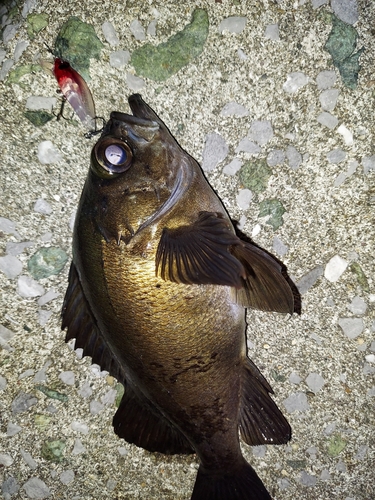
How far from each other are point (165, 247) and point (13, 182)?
101 cm

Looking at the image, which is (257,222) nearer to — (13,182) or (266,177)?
(266,177)

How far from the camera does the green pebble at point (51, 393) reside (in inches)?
92.7

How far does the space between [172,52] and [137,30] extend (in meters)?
0.19

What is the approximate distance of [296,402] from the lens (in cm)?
229

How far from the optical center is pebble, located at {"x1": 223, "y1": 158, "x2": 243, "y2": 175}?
81.5 inches

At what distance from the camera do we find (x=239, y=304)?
1778 mm

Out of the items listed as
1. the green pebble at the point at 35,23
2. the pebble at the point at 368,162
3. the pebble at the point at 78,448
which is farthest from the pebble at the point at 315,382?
the green pebble at the point at 35,23

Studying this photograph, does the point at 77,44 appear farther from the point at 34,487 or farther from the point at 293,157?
the point at 34,487

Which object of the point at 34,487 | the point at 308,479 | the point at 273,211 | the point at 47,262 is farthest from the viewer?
the point at 34,487

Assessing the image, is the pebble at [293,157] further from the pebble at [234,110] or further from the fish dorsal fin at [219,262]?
the fish dorsal fin at [219,262]

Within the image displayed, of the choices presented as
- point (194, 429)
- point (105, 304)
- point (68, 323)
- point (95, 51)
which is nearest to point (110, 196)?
point (105, 304)

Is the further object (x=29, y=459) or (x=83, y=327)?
(x=29, y=459)

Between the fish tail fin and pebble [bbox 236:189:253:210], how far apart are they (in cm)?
123

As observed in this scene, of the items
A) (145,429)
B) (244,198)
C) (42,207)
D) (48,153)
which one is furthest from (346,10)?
(145,429)
